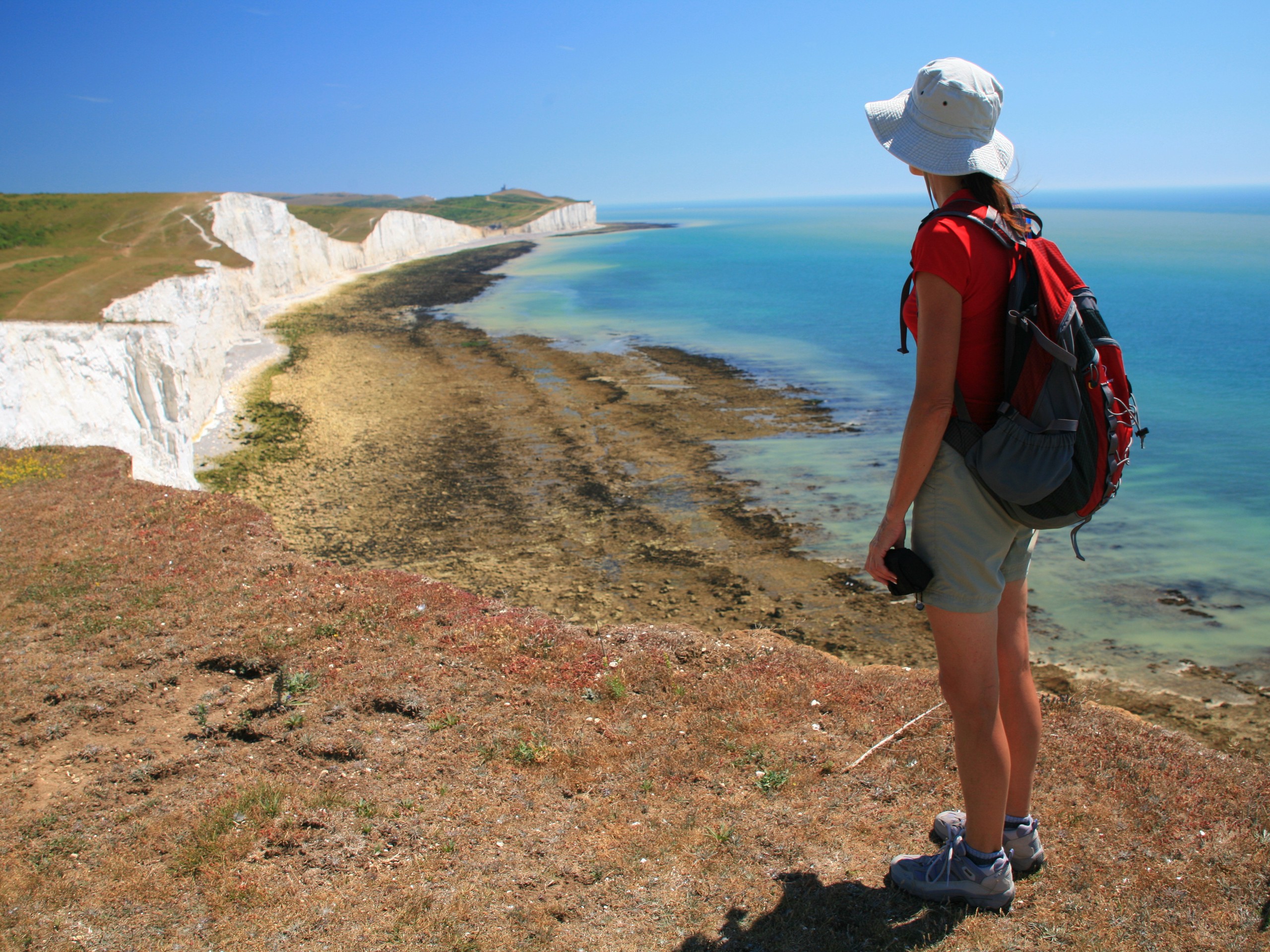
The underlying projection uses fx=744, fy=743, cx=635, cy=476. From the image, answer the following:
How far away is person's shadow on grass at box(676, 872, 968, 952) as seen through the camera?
9.06 feet

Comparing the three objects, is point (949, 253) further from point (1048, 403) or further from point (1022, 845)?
point (1022, 845)

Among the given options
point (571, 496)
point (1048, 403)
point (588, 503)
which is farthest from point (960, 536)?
point (571, 496)

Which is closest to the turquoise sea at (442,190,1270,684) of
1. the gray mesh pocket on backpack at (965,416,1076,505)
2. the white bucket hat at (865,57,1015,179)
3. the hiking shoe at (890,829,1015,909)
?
the hiking shoe at (890,829,1015,909)

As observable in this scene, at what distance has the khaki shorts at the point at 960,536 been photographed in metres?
2.37

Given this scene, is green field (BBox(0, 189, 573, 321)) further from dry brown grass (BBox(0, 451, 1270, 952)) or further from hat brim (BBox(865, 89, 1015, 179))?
hat brim (BBox(865, 89, 1015, 179))

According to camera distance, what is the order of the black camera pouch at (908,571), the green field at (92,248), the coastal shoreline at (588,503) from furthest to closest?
the green field at (92,248) < the coastal shoreline at (588,503) < the black camera pouch at (908,571)

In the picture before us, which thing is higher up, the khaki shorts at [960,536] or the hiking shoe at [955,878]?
the khaki shorts at [960,536]

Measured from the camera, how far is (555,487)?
14.2 m

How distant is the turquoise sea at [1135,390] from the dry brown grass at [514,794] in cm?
554

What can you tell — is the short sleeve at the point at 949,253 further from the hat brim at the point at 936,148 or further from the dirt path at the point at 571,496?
the dirt path at the point at 571,496

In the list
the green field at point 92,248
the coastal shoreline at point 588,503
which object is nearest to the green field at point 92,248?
the green field at point 92,248

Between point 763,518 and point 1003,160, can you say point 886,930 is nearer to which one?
point 1003,160

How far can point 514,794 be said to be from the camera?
397 centimetres

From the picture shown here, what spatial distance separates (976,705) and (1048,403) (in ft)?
3.36
